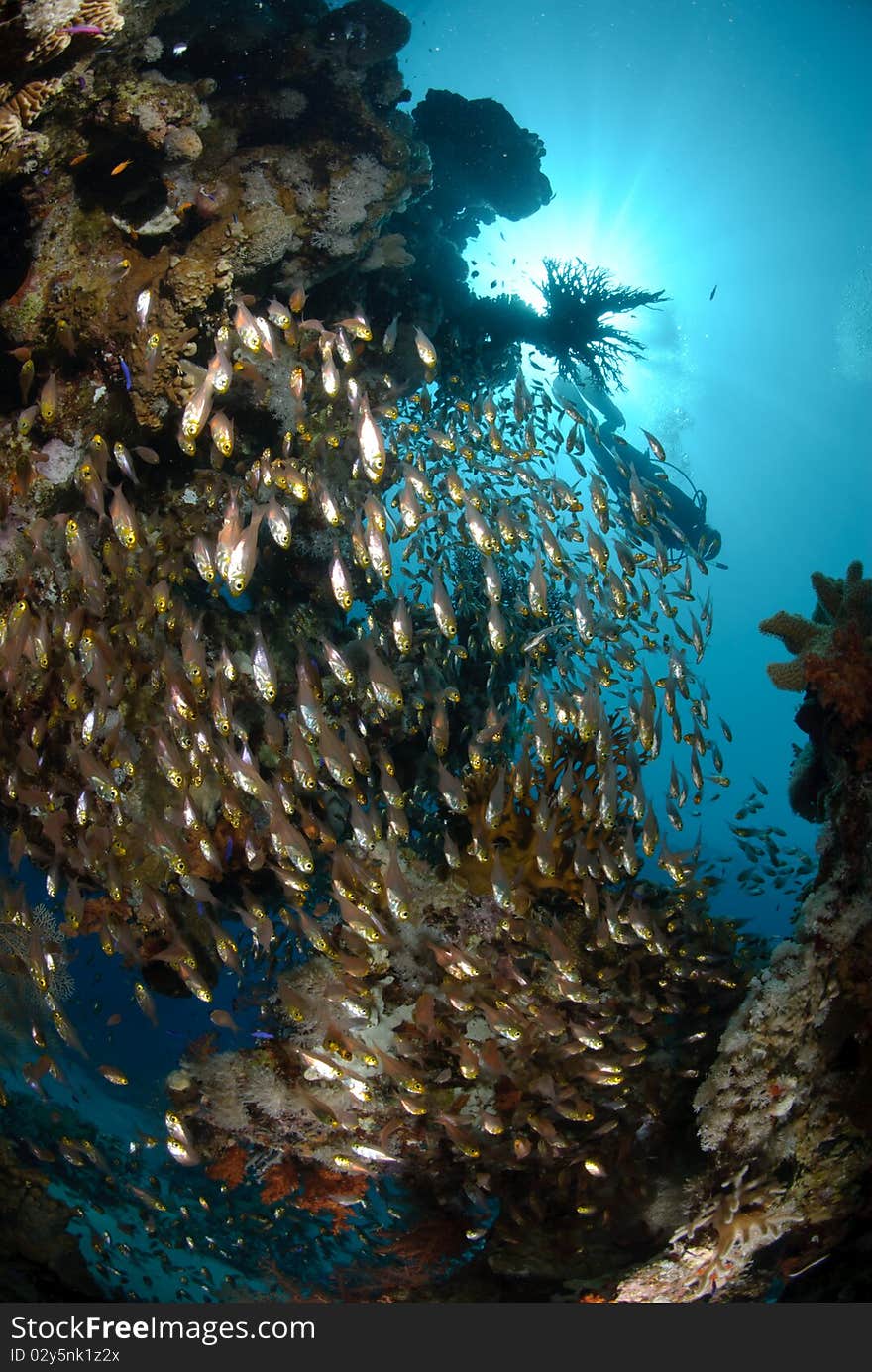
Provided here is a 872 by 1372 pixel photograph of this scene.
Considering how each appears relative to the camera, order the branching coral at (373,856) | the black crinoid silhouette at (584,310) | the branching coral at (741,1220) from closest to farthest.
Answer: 1. the branching coral at (741,1220)
2. the branching coral at (373,856)
3. the black crinoid silhouette at (584,310)

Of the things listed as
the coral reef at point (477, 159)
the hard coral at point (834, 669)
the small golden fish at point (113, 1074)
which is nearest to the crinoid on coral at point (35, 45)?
the hard coral at point (834, 669)

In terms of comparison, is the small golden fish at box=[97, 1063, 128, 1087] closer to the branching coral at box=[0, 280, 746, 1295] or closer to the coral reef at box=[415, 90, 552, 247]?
the branching coral at box=[0, 280, 746, 1295]

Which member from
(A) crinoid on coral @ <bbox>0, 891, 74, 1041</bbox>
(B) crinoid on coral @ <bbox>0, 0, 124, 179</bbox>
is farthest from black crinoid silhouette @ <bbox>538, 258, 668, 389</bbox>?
(A) crinoid on coral @ <bbox>0, 891, 74, 1041</bbox>

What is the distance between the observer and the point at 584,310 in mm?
11672

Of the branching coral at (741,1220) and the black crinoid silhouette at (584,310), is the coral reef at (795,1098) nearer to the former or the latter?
the branching coral at (741,1220)

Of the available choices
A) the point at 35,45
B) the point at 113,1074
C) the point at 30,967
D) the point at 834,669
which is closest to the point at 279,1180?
the point at 113,1074

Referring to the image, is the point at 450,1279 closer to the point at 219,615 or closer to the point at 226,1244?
the point at 226,1244

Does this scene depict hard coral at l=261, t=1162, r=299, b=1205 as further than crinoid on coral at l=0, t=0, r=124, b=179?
Yes

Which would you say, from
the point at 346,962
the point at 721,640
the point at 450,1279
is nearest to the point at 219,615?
the point at 346,962

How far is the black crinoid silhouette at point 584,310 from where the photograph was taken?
11.5 meters

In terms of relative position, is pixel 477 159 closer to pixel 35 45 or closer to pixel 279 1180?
pixel 35 45

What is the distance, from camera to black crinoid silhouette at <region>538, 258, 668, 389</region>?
11.5m

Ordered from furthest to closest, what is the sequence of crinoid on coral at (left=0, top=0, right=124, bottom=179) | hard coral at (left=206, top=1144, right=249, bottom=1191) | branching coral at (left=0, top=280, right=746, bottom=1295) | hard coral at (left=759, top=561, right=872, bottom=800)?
1. hard coral at (left=206, top=1144, right=249, bottom=1191)
2. branching coral at (left=0, top=280, right=746, bottom=1295)
3. hard coral at (left=759, top=561, right=872, bottom=800)
4. crinoid on coral at (left=0, top=0, right=124, bottom=179)

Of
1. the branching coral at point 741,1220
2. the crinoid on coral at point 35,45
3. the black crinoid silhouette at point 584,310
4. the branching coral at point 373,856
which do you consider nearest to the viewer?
the crinoid on coral at point 35,45
